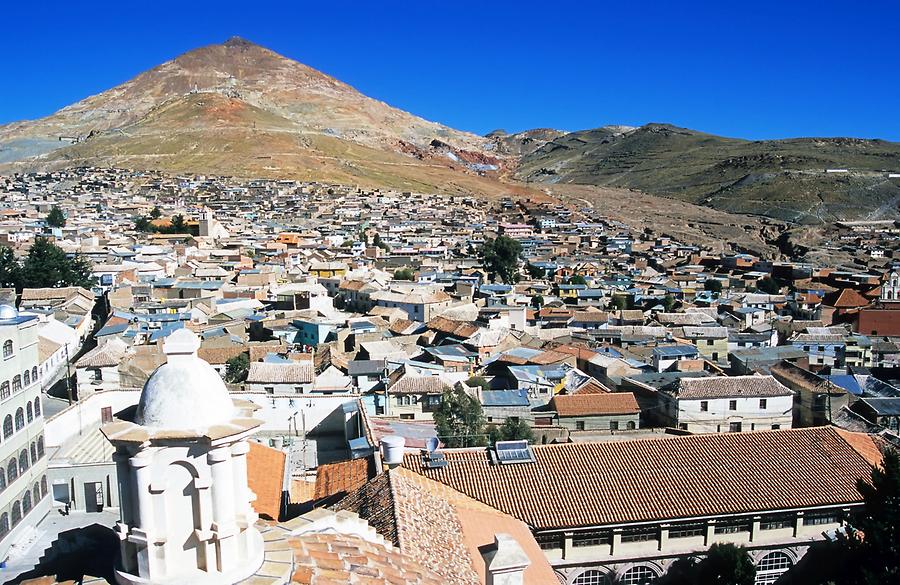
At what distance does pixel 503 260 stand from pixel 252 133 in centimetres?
7737

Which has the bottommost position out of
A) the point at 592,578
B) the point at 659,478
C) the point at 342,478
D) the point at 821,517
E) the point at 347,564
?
the point at 592,578

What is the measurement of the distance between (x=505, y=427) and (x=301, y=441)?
15.7 feet

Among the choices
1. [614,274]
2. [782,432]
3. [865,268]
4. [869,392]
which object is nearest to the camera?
[782,432]

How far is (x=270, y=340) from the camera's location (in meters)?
27.0

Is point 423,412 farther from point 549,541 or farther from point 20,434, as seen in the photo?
point 20,434

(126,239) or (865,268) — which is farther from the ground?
(126,239)

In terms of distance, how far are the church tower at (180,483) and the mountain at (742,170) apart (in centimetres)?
9309

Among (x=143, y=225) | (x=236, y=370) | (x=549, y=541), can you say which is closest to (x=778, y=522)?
(x=549, y=541)

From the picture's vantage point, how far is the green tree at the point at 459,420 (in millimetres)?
16266

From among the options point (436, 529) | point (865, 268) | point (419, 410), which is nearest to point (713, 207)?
point (865, 268)

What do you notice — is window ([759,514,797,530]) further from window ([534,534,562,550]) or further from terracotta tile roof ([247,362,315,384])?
terracotta tile roof ([247,362,315,384])

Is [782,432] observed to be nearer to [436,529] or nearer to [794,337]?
[436,529]

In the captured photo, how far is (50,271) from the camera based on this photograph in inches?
1319

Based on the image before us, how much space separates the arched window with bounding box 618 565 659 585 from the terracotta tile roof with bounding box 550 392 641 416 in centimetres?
929
